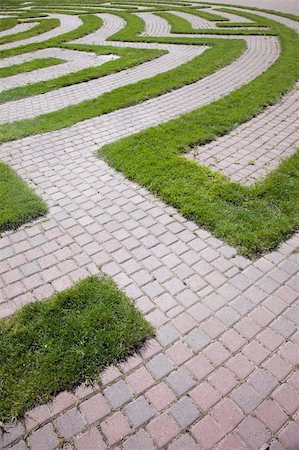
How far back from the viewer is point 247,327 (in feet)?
12.4

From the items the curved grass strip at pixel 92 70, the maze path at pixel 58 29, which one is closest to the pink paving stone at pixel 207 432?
the curved grass strip at pixel 92 70

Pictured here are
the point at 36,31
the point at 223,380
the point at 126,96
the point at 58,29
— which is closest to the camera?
the point at 223,380

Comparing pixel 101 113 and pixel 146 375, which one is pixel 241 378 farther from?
pixel 101 113

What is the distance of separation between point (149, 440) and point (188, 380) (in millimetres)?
619

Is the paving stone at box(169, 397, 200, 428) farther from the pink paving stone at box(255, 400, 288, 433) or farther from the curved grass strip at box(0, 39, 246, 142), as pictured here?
the curved grass strip at box(0, 39, 246, 142)

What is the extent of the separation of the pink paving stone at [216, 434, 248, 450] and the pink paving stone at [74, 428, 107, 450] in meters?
0.94

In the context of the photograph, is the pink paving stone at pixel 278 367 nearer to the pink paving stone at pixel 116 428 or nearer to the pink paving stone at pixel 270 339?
the pink paving stone at pixel 270 339

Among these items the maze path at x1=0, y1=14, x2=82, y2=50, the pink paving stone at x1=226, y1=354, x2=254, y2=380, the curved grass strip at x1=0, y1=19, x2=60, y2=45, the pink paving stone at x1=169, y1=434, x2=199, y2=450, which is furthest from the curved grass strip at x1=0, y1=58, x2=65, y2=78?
the pink paving stone at x1=169, y1=434, x2=199, y2=450

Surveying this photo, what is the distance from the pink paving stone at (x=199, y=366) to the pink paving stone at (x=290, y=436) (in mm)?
761

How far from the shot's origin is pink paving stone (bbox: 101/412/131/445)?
2.99 m

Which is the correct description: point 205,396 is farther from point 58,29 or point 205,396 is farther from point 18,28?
point 18,28

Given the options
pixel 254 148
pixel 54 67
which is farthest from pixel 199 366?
pixel 54 67

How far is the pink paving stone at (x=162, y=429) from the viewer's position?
2.96 metres

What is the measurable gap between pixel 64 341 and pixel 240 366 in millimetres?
1735
